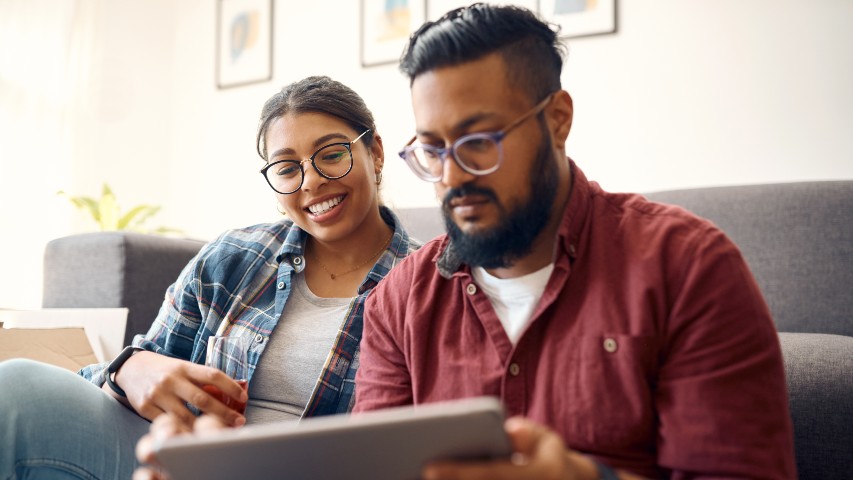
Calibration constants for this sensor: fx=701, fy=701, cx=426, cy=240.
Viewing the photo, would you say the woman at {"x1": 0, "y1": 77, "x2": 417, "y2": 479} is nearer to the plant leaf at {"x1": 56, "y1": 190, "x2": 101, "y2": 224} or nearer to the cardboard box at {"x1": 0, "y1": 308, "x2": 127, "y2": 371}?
the cardboard box at {"x1": 0, "y1": 308, "x2": 127, "y2": 371}

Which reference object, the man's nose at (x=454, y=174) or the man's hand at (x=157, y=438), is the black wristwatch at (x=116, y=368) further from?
the man's nose at (x=454, y=174)

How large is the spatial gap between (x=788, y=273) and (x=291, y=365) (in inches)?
46.5

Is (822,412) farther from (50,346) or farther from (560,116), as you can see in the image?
(50,346)

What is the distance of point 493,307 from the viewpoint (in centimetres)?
99

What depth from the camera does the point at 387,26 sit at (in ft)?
10.2

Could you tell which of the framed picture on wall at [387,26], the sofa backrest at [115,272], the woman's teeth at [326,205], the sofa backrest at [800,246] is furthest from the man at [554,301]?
the framed picture on wall at [387,26]

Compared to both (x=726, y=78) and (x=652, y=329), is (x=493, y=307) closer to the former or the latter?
(x=652, y=329)

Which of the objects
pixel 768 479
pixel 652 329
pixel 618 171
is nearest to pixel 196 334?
pixel 652 329

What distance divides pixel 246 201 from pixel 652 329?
2.98 meters

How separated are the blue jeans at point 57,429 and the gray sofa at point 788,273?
87 cm

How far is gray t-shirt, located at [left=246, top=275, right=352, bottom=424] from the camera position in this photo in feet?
4.42

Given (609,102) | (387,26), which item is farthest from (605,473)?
(387,26)

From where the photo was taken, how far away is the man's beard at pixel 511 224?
0.94 metres

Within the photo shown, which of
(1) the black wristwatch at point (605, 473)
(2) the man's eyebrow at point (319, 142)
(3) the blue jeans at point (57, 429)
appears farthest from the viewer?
(2) the man's eyebrow at point (319, 142)
